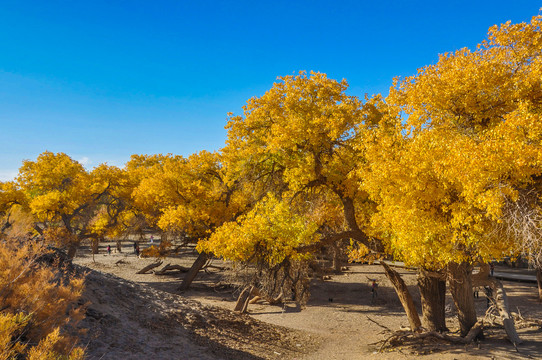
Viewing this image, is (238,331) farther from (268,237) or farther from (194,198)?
(194,198)

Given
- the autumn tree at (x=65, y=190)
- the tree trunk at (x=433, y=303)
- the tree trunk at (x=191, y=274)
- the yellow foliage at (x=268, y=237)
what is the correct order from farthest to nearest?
1. the autumn tree at (x=65, y=190)
2. the tree trunk at (x=191, y=274)
3. the tree trunk at (x=433, y=303)
4. the yellow foliage at (x=268, y=237)

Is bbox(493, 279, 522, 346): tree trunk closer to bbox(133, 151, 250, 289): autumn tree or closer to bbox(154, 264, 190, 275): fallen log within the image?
bbox(133, 151, 250, 289): autumn tree

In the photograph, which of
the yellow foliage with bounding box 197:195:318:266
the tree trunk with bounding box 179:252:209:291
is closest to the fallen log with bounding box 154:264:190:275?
the tree trunk with bounding box 179:252:209:291

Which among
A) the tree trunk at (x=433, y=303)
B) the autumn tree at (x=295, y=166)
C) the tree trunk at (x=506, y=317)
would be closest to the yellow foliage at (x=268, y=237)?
the autumn tree at (x=295, y=166)

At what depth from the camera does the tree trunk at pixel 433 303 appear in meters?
12.5

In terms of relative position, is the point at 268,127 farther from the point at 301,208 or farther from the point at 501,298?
the point at 501,298

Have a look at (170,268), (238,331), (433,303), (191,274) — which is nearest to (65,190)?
(170,268)

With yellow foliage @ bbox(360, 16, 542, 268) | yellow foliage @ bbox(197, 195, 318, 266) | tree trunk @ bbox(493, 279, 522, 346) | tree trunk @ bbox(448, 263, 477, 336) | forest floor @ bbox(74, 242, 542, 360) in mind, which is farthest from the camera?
tree trunk @ bbox(448, 263, 477, 336)

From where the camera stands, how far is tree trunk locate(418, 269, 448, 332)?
12547 mm

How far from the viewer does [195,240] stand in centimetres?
2180

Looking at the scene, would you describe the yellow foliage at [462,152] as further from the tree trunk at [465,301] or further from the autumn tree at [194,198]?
the autumn tree at [194,198]

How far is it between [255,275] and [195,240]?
10699 mm

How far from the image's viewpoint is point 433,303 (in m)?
12.6

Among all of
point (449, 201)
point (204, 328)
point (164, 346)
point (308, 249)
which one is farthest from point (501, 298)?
point (164, 346)
